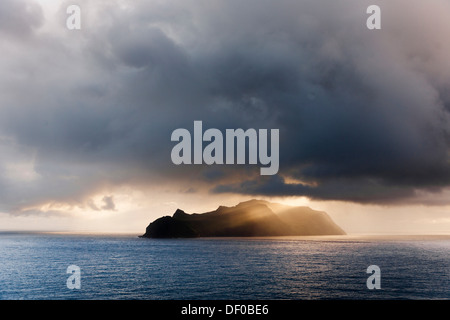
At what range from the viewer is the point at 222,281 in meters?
75.2

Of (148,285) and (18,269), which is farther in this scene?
(18,269)

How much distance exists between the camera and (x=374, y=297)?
55.9 meters

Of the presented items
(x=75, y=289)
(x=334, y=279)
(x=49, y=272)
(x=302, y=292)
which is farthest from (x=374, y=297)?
(x=49, y=272)
